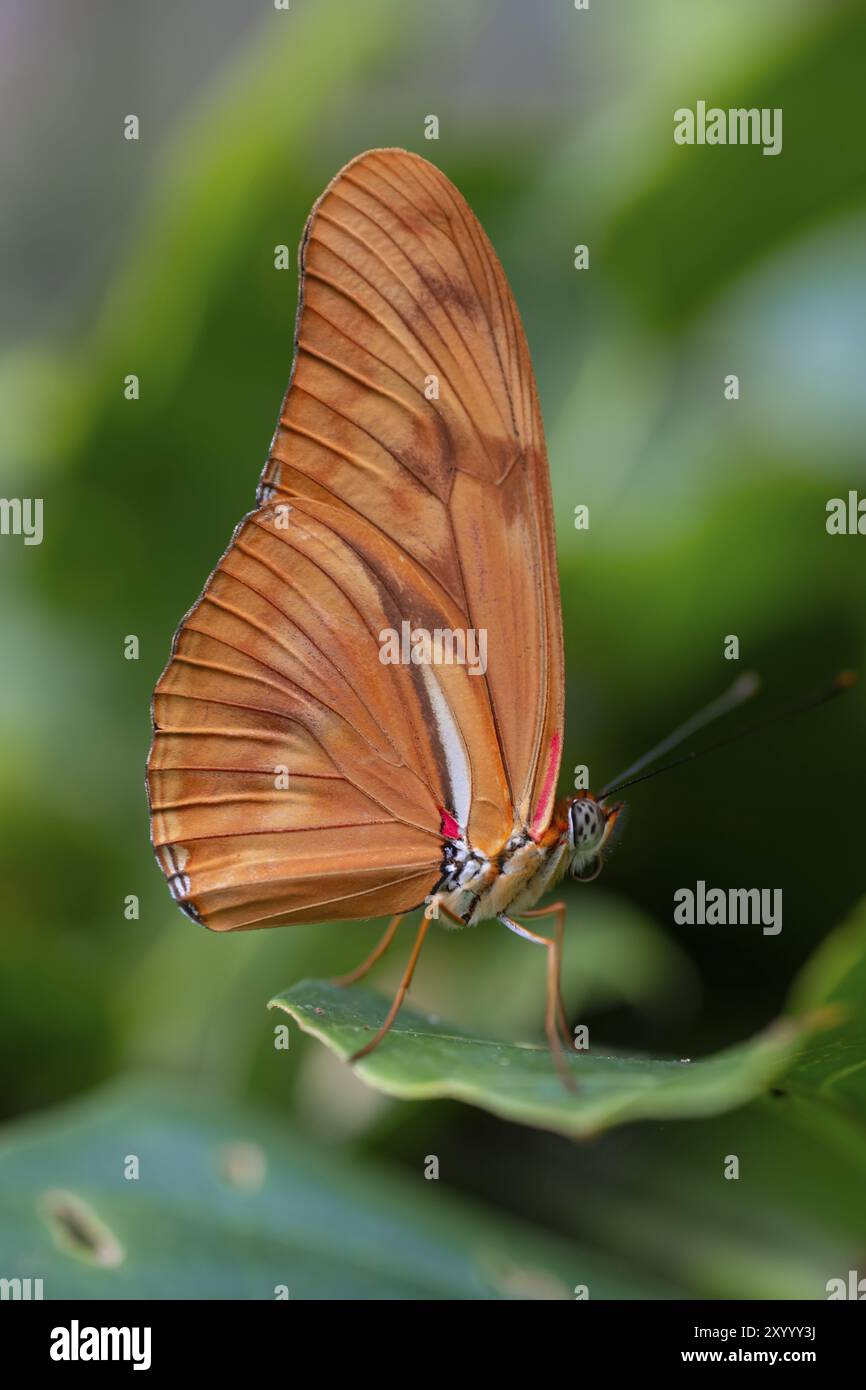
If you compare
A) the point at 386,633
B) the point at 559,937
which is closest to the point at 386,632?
the point at 386,633

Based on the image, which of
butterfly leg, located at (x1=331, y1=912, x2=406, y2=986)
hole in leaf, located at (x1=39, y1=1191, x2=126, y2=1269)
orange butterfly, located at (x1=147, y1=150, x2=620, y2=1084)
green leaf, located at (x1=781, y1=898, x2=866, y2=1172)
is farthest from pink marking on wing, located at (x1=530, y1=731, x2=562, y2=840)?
hole in leaf, located at (x1=39, y1=1191, x2=126, y2=1269)

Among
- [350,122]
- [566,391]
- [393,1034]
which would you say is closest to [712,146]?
[566,391]

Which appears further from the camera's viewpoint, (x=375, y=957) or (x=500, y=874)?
(x=375, y=957)

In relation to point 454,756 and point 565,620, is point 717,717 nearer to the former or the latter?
point 565,620

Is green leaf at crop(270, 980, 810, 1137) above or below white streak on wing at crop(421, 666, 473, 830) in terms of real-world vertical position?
below

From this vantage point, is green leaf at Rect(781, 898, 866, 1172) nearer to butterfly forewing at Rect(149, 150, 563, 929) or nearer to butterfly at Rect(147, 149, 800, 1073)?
butterfly at Rect(147, 149, 800, 1073)

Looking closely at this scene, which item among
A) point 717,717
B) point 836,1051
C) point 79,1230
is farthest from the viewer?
point 717,717

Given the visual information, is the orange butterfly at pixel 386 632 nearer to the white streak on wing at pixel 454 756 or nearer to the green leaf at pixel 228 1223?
the white streak on wing at pixel 454 756
